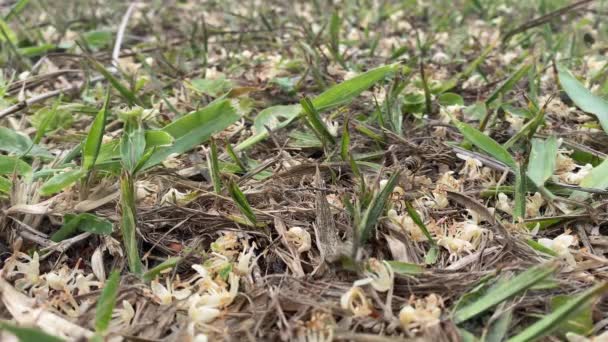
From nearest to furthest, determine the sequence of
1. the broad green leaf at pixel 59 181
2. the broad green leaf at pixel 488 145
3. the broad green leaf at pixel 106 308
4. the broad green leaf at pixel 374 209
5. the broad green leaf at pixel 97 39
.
A: the broad green leaf at pixel 106 308 < the broad green leaf at pixel 374 209 < the broad green leaf at pixel 59 181 < the broad green leaf at pixel 488 145 < the broad green leaf at pixel 97 39

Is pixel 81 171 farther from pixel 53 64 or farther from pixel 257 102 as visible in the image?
pixel 53 64

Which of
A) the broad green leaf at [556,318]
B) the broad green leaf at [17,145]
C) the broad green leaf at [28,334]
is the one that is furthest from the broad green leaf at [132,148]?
Answer: the broad green leaf at [556,318]

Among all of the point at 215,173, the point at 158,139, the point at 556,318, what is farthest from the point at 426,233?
the point at 158,139

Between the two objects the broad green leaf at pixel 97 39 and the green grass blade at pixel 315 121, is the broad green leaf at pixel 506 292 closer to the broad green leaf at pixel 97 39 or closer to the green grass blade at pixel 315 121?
the green grass blade at pixel 315 121

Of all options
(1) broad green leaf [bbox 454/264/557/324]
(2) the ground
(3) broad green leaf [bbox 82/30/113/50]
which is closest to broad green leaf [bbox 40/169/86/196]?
(2) the ground

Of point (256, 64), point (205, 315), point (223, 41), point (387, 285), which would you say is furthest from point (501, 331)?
point (223, 41)

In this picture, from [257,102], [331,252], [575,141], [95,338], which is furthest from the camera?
[257,102]

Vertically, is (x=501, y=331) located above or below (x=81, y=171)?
below
